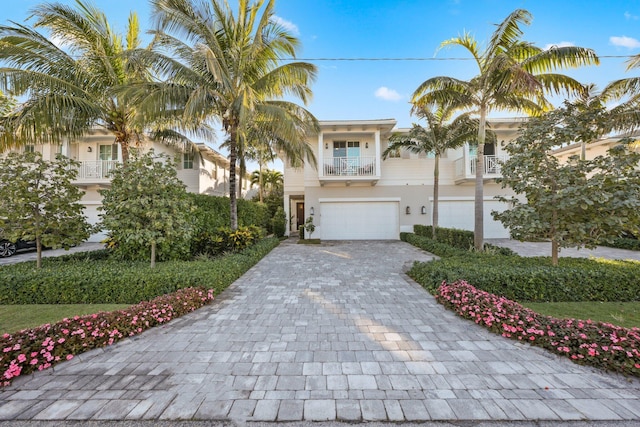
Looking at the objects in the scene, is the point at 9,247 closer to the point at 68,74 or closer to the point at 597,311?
the point at 68,74

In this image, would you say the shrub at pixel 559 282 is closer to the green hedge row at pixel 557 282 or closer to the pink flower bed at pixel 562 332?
the green hedge row at pixel 557 282

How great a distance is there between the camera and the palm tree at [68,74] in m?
6.24

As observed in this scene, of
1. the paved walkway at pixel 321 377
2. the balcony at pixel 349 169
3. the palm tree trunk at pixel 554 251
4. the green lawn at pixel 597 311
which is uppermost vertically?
the balcony at pixel 349 169

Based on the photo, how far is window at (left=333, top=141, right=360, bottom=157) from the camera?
13.4m

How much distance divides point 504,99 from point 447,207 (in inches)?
280

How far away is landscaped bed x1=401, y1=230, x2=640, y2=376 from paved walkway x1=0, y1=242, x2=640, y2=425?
0.18m

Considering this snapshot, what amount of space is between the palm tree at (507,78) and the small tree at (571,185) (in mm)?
1333

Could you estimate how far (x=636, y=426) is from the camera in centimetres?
192

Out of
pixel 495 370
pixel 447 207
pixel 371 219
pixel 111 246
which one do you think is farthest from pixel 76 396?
pixel 447 207

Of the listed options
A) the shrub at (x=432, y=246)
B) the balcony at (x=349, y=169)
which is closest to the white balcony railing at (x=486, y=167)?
the shrub at (x=432, y=246)

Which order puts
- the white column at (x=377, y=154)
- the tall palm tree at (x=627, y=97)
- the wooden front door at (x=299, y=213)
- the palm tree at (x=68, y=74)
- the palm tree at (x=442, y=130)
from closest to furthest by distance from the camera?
the palm tree at (x=68, y=74) → the tall palm tree at (x=627, y=97) → the palm tree at (x=442, y=130) → the white column at (x=377, y=154) → the wooden front door at (x=299, y=213)

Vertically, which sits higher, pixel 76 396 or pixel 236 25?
pixel 236 25

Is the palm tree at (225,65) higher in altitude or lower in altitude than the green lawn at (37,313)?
higher

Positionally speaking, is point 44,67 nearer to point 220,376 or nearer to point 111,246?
point 111,246
